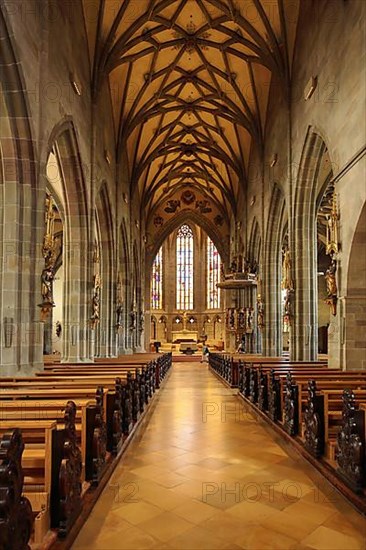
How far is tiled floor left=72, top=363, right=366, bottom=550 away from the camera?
359 centimetres

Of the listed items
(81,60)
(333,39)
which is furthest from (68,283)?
(333,39)

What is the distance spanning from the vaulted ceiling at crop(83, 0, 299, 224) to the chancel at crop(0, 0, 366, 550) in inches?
3.2

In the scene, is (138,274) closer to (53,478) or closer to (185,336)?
(185,336)

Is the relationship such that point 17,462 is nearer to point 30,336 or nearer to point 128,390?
point 128,390

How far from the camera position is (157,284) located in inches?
1636

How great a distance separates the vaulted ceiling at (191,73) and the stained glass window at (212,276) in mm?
10796

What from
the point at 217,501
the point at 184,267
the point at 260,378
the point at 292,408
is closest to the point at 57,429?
the point at 217,501

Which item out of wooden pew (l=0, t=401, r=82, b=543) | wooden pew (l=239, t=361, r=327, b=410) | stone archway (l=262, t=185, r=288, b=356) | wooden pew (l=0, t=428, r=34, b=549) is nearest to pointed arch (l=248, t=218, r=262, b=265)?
stone archway (l=262, t=185, r=288, b=356)

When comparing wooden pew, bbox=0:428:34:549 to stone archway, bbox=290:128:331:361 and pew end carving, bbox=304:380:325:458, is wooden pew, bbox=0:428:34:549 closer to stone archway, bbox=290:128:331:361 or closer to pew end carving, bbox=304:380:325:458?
pew end carving, bbox=304:380:325:458

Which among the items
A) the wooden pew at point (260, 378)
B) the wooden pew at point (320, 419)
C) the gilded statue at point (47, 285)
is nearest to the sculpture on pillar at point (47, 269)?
the gilded statue at point (47, 285)

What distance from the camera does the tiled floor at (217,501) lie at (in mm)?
3586

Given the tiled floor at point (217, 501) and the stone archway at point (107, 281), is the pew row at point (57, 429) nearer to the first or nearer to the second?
the tiled floor at point (217, 501)

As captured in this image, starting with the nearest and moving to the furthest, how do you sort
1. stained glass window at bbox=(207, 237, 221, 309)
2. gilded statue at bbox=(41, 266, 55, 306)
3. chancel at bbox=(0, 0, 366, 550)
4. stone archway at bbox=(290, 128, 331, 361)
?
chancel at bbox=(0, 0, 366, 550) → gilded statue at bbox=(41, 266, 55, 306) → stone archway at bbox=(290, 128, 331, 361) → stained glass window at bbox=(207, 237, 221, 309)

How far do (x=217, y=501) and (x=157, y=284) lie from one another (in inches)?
1468
